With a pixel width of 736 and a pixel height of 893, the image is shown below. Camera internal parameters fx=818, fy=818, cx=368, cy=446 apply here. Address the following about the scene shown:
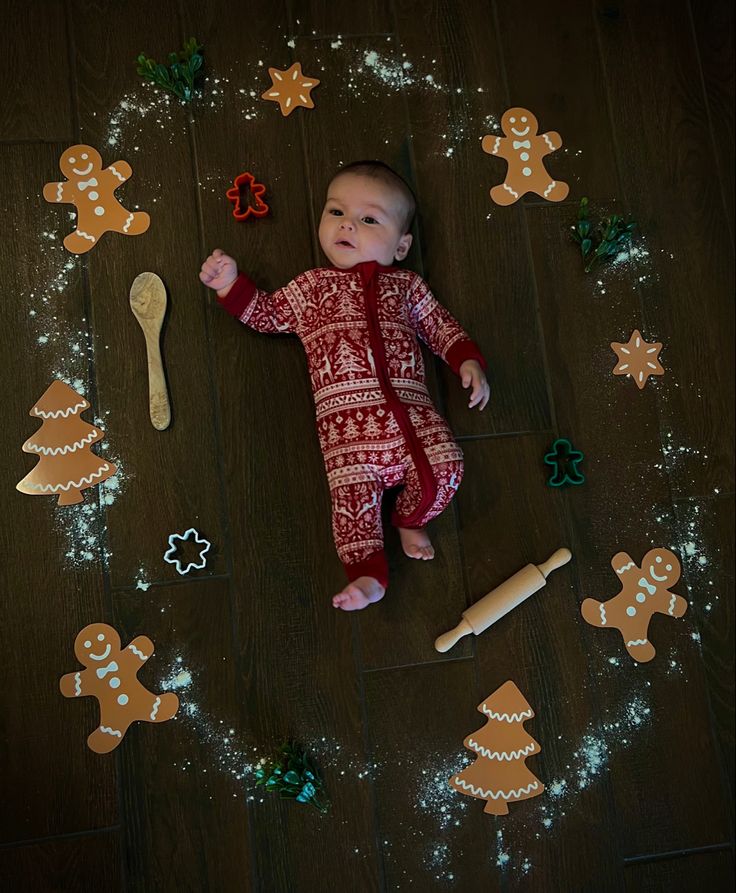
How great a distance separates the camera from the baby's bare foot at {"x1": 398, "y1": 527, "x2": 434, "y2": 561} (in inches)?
49.1

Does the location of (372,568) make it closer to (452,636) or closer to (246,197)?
(452,636)

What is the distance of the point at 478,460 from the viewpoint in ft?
4.34

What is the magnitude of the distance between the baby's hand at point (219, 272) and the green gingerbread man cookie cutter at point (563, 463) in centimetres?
57

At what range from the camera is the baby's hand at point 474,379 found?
1242 mm

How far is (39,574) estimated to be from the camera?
1.22 meters

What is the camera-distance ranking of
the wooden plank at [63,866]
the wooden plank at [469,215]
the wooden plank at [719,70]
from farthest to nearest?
1. the wooden plank at [719,70]
2. the wooden plank at [469,215]
3. the wooden plank at [63,866]

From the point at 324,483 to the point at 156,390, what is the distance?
0.98 ft

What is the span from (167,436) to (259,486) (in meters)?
0.16

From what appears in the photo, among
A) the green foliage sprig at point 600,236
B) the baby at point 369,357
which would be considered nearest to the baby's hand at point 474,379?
the baby at point 369,357

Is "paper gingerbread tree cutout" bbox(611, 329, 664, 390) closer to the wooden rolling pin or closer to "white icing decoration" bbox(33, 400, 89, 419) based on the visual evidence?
the wooden rolling pin

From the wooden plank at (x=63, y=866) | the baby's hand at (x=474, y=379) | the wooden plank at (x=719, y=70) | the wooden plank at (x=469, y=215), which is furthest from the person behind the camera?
the wooden plank at (x=719, y=70)

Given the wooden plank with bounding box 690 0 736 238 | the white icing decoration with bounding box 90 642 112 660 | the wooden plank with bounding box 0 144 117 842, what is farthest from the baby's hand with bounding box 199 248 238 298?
the wooden plank with bounding box 690 0 736 238

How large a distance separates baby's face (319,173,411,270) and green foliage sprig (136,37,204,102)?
1.06ft

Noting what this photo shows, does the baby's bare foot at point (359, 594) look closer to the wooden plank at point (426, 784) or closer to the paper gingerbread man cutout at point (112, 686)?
the wooden plank at point (426, 784)
